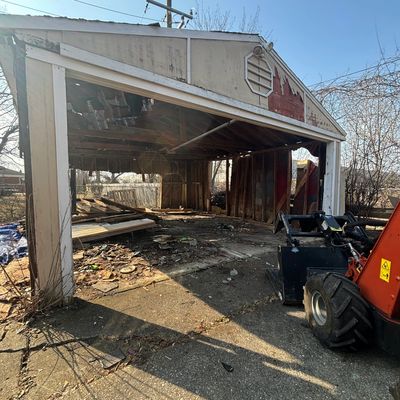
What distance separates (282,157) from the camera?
8414mm

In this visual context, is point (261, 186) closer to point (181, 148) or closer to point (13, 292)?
point (181, 148)

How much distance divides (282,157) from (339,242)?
6300 mm

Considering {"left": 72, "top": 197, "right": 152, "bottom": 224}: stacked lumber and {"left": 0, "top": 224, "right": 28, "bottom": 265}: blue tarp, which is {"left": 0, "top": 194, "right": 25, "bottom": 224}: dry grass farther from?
{"left": 0, "top": 224, "right": 28, "bottom": 265}: blue tarp

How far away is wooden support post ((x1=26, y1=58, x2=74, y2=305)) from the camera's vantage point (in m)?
2.58

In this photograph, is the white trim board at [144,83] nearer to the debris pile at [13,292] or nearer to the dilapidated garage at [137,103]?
the dilapidated garage at [137,103]

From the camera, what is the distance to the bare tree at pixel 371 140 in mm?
7688

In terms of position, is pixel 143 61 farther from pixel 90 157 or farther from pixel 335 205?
pixel 90 157

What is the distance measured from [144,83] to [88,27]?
32.8 inches

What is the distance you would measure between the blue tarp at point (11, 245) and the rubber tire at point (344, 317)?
490 centimetres

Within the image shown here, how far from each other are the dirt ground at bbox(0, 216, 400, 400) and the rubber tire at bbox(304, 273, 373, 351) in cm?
18

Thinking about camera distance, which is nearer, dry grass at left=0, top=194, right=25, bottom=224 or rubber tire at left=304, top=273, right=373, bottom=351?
rubber tire at left=304, top=273, right=373, bottom=351

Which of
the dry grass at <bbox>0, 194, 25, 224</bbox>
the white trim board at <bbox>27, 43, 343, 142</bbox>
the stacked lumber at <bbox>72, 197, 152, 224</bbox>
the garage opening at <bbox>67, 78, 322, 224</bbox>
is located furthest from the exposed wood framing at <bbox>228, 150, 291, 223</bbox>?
the dry grass at <bbox>0, 194, 25, 224</bbox>

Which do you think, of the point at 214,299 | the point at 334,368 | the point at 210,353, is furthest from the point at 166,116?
the point at 334,368

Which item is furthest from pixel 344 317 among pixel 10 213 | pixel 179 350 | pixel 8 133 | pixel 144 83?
pixel 8 133
